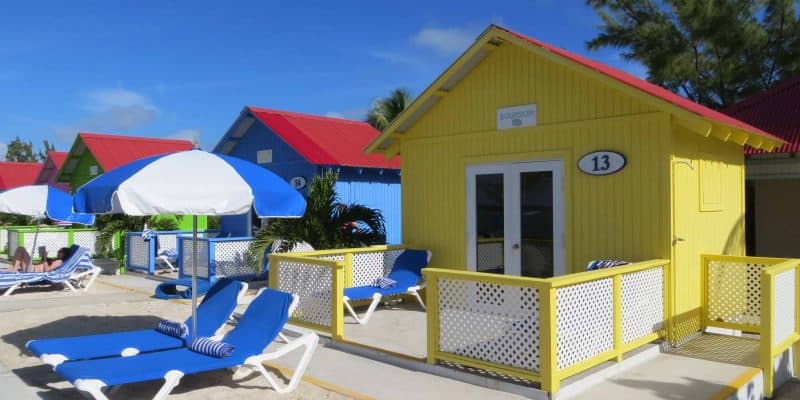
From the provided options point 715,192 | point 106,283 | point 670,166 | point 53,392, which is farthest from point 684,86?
point 53,392

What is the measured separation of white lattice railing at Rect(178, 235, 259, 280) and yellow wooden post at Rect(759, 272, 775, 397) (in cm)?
1030

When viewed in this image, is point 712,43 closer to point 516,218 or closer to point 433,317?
point 516,218

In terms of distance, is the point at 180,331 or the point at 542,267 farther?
the point at 542,267

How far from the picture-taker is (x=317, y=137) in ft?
→ 54.5

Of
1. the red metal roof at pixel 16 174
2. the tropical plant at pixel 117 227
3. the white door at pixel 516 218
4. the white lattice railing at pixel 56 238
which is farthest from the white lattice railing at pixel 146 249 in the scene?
the red metal roof at pixel 16 174

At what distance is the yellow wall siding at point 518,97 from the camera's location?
863cm

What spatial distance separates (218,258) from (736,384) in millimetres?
10445

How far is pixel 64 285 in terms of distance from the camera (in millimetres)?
14469

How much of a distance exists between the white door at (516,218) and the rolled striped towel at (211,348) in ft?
15.2

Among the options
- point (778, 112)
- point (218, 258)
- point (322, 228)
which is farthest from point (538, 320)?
point (778, 112)

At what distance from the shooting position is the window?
16.5 meters

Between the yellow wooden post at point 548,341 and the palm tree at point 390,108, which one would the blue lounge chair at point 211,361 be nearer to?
the yellow wooden post at point 548,341

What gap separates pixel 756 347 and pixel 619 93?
353cm

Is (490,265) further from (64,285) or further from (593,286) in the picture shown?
(64,285)
